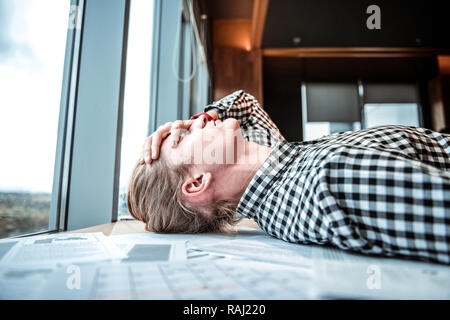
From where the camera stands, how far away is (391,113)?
4000 mm

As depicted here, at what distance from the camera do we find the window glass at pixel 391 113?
13.1ft

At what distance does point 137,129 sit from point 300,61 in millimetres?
3064

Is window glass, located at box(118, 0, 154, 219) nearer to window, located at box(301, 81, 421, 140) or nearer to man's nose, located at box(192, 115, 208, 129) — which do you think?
man's nose, located at box(192, 115, 208, 129)

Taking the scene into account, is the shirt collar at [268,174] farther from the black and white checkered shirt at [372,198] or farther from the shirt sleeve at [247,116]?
the shirt sleeve at [247,116]

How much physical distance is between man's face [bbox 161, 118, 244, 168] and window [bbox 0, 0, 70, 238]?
336mm

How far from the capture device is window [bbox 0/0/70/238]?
63 cm

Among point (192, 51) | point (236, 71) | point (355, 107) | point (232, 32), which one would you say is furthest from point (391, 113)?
point (192, 51)

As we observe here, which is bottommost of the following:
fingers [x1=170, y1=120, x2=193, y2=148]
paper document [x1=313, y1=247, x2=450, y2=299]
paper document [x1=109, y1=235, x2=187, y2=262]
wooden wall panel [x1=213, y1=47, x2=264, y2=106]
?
paper document [x1=109, y1=235, x2=187, y2=262]

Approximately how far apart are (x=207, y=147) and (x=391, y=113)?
13.3ft

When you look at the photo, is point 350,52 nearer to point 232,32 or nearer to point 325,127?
point 325,127

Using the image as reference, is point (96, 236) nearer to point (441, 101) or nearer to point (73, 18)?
point (73, 18)

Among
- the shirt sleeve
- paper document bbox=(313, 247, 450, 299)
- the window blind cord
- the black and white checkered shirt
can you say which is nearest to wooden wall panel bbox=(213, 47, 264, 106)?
the window blind cord
